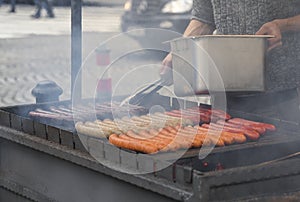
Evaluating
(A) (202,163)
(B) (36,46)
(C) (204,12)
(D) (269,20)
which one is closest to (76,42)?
(C) (204,12)

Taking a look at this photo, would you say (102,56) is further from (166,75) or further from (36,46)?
(36,46)

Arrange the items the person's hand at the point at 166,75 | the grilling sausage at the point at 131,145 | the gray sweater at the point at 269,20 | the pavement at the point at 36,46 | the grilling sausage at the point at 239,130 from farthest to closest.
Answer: the pavement at the point at 36,46 < the gray sweater at the point at 269,20 < the person's hand at the point at 166,75 < the grilling sausage at the point at 239,130 < the grilling sausage at the point at 131,145

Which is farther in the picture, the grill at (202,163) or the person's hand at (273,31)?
the person's hand at (273,31)

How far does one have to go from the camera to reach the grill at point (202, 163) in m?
2.86

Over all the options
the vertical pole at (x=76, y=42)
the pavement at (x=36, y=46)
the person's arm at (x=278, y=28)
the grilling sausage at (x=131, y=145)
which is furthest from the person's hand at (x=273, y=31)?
the pavement at (x=36, y=46)

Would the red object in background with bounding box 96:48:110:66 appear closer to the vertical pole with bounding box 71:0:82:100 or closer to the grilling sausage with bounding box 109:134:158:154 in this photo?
the vertical pole with bounding box 71:0:82:100

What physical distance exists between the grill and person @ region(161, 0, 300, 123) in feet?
1.07

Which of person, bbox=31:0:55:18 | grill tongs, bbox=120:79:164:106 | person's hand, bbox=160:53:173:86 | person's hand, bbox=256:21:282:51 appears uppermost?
person, bbox=31:0:55:18

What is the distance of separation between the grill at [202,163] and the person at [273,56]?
0.32 metres

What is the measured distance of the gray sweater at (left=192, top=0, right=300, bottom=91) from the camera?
4.21 m

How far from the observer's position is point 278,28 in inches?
154

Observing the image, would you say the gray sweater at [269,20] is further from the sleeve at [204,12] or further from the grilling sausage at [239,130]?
the grilling sausage at [239,130]

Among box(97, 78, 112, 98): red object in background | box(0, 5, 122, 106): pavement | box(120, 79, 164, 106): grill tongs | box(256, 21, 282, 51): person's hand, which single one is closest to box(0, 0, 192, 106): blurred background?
box(0, 5, 122, 106): pavement

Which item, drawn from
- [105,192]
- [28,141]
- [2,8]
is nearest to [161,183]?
[105,192]
